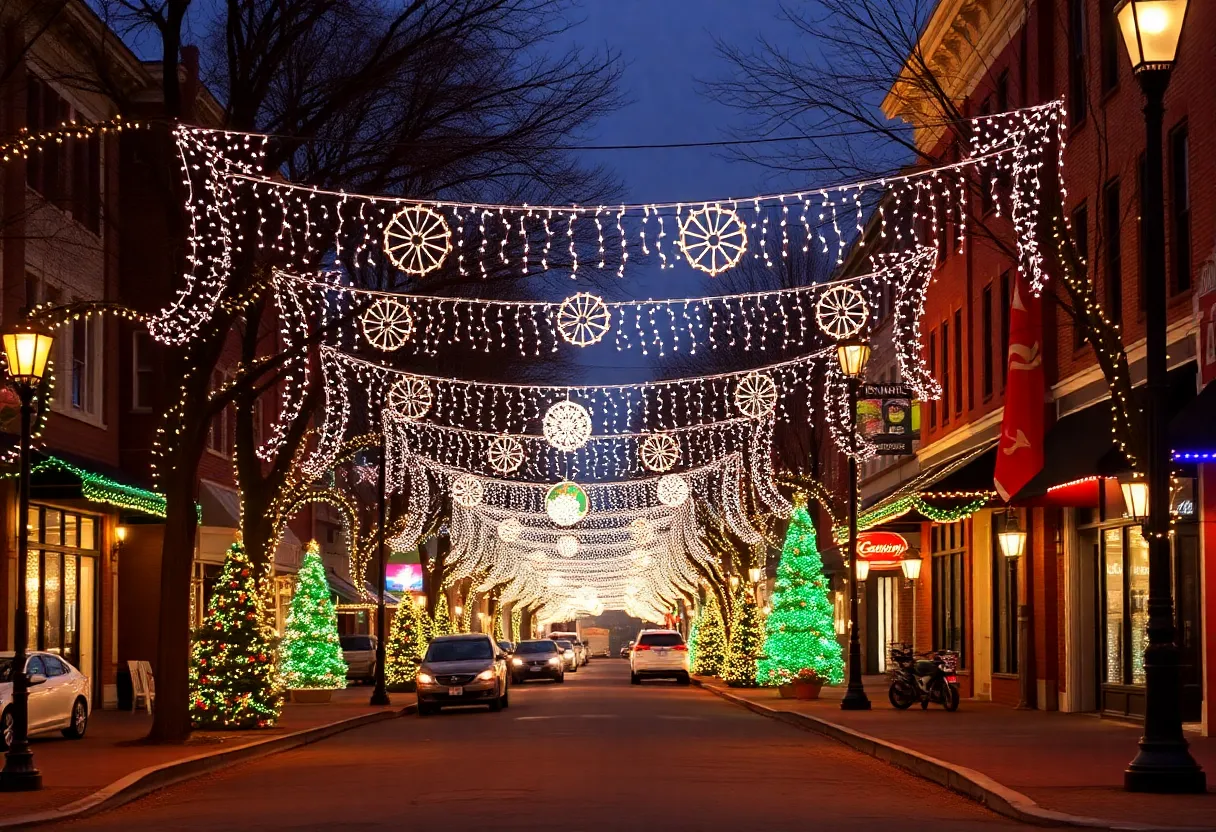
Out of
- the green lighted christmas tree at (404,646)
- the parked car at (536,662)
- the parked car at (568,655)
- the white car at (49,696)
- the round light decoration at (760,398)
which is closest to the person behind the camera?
the white car at (49,696)

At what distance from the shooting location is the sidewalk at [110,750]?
58.4 feet

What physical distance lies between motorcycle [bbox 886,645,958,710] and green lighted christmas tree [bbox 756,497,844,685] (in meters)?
7.75

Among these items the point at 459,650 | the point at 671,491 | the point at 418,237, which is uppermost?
the point at 418,237

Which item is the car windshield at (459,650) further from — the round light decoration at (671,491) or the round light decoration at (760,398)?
the round light decoration at (671,491)

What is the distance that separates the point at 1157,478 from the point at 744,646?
1448 inches

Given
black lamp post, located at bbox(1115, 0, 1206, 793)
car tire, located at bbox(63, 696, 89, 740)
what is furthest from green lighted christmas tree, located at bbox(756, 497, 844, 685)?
black lamp post, located at bbox(1115, 0, 1206, 793)

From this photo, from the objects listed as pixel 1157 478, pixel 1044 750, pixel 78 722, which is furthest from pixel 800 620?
pixel 1157 478

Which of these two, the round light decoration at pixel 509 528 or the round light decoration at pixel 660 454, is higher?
the round light decoration at pixel 660 454

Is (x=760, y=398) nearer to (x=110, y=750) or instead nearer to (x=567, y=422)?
(x=567, y=422)

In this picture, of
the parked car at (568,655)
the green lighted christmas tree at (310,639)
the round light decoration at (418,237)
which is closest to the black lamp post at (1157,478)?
the round light decoration at (418,237)

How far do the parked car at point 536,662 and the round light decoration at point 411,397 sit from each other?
53.2 ft

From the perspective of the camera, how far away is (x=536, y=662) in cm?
6378

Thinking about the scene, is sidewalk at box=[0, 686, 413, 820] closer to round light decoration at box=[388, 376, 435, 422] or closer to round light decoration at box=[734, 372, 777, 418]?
round light decoration at box=[388, 376, 435, 422]

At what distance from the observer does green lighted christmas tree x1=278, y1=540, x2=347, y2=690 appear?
1746 inches
